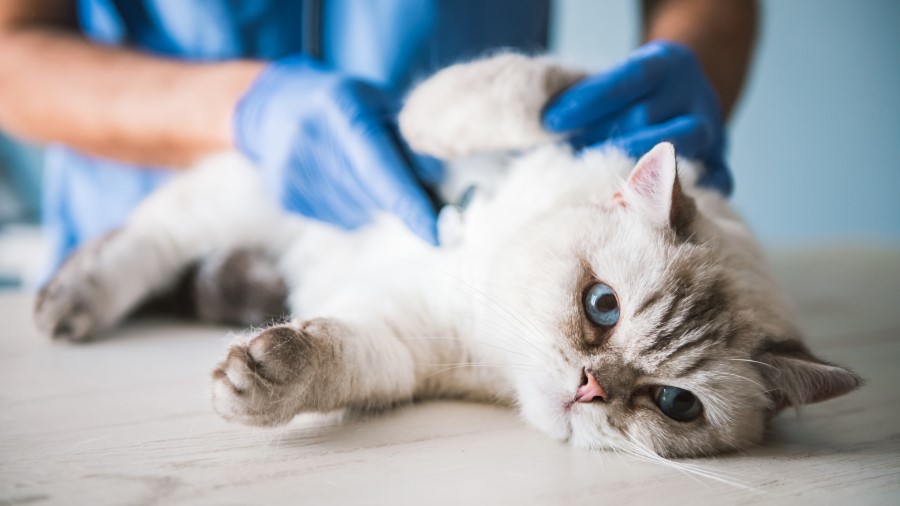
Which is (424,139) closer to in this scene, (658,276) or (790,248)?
(658,276)

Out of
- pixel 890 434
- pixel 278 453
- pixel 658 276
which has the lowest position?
pixel 278 453

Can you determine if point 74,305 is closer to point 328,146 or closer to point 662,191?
point 328,146

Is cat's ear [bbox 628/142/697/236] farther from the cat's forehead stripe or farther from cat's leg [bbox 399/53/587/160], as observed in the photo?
cat's leg [bbox 399/53/587/160]

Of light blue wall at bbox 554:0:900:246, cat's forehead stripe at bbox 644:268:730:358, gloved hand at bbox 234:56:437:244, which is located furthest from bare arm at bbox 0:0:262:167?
light blue wall at bbox 554:0:900:246

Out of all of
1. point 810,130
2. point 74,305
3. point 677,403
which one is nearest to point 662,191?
point 677,403

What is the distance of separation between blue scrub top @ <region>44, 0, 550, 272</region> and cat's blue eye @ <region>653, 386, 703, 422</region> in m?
1.36

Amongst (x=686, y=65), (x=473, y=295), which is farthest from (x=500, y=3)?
(x=473, y=295)

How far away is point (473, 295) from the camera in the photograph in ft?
4.82

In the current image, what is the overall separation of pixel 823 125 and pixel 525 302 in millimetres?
4553

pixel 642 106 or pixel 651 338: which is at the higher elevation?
pixel 642 106

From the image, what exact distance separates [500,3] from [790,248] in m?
2.91

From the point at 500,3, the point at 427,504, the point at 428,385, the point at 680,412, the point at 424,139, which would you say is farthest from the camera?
the point at 500,3

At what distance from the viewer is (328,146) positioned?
184 cm

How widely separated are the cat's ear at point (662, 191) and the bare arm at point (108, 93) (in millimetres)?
1274
